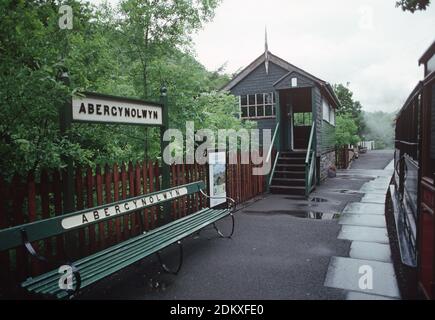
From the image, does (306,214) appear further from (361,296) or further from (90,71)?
(90,71)

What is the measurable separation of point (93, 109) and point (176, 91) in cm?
361

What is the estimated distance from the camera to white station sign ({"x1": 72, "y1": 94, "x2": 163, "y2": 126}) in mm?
4383

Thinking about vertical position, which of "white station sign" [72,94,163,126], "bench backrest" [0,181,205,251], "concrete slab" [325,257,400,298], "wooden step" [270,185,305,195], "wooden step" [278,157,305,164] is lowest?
"concrete slab" [325,257,400,298]

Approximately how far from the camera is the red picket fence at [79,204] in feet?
13.0

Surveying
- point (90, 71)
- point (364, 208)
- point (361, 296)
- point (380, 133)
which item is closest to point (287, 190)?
point (364, 208)

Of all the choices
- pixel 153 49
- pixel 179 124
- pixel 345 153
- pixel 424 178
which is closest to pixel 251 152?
pixel 179 124

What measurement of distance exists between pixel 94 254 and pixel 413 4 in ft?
34.4

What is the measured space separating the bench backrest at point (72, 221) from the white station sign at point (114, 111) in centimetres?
124

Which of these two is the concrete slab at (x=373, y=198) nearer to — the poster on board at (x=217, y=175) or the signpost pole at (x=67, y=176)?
the poster on board at (x=217, y=175)

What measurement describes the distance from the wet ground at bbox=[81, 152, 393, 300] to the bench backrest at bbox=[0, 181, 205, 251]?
886 mm

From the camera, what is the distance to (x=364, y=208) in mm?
8898

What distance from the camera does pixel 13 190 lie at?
390 cm

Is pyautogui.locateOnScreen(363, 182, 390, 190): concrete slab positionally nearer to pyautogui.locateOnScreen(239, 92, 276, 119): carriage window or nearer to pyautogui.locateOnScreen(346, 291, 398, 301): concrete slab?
pyautogui.locateOnScreen(239, 92, 276, 119): carriage window

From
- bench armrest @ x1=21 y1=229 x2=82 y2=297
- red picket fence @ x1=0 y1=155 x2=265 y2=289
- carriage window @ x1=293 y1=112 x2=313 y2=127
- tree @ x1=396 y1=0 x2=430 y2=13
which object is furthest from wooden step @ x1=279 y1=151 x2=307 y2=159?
bench armrest @ x1=21 y1=229 x2=82 y2=297
